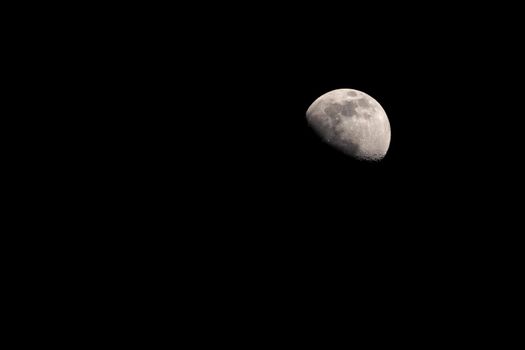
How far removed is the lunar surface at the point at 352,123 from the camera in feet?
14.3

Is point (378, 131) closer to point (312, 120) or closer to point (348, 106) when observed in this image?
point (348, 106)

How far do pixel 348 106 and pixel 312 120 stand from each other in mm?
423

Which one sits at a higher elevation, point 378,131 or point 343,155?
point 378,131

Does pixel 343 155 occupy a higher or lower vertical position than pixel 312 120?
→ lower

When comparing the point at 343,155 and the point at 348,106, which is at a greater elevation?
the point at 348,106

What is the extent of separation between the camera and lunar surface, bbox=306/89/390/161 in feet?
14.3

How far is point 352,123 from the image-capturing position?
437 centimetres

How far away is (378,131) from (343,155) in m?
0.51

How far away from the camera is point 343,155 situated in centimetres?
438

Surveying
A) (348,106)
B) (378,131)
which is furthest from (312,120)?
(378,131)

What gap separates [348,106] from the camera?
4477 millimetres

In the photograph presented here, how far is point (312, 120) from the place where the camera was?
179 inches

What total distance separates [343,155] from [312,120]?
1.76ft
